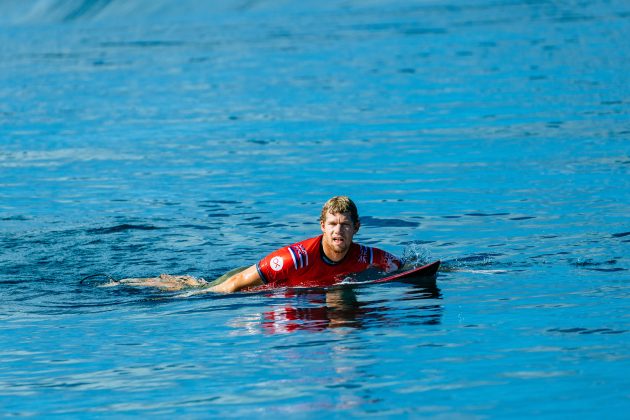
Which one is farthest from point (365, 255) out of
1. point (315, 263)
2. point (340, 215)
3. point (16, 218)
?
point (16, 218)

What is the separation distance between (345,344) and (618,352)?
6.79ft

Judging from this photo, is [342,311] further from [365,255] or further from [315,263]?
[365,255]

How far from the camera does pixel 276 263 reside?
36.0 feet

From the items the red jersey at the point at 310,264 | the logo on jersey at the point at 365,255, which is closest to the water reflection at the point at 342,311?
the red jersey at the point at 310,264

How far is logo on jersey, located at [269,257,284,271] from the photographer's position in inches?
432

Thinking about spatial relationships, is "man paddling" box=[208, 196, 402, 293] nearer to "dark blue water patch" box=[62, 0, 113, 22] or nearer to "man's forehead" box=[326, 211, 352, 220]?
"man's forehead" box=[326, 211, 352, 220]

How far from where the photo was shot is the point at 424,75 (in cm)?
3125

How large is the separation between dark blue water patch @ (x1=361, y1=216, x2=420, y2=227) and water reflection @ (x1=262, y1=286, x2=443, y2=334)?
3542 mm

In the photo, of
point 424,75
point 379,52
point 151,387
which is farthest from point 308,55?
point 151,387

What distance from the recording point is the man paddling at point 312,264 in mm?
10945

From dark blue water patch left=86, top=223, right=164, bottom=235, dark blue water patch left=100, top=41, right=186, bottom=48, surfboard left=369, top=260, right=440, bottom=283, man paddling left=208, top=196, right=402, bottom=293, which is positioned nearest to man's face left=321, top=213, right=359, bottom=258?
man paddling left=208, top=196, right=402, bottom=293

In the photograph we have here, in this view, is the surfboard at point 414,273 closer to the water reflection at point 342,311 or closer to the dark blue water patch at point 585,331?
the water reflection at point 342,311

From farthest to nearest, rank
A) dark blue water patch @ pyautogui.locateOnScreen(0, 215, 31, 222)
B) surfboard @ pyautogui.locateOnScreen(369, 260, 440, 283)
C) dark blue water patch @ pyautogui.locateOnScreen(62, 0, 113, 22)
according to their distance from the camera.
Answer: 1. dark blue water patch @ pyautogui.locateOnScreen(62, 0, 113, 22)
2. dark blue water patch @ pyautogui.locateOnScreen(0, 215, 31, 222)
3. surfboard @ pyautogui.locateOnScreen(369, 260, 440, 283)

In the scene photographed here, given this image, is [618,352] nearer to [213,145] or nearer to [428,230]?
[428,230]
